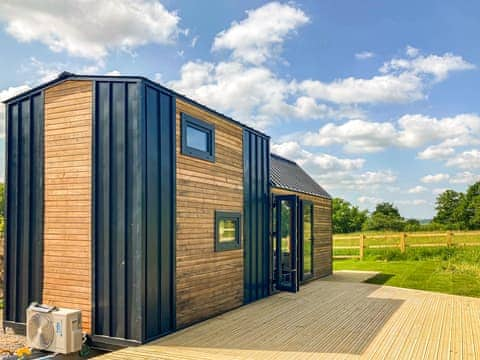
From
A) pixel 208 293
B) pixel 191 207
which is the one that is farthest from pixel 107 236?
pixel 208 293

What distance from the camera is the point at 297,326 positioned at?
572 cm

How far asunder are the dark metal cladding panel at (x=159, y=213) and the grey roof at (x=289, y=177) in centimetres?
377

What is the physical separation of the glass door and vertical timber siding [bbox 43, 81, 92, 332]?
176 inches

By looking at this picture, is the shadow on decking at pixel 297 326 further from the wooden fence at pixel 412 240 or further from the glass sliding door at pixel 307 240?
the wooden fence at pixel 412 240

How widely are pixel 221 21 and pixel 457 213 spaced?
36.7m

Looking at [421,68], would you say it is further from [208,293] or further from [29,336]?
[29,336]

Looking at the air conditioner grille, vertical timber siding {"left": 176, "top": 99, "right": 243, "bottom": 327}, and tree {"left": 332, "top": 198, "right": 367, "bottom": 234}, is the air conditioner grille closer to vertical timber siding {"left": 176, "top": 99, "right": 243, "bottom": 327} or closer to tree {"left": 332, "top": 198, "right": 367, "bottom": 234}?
vertical timber siding {"left": 176, "top": 99, "right": 243, "bottom": 327}

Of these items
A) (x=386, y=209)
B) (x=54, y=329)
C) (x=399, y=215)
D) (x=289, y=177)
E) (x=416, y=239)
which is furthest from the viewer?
(x=386, y=209)

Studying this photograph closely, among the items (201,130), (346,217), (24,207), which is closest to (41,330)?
(24,207)

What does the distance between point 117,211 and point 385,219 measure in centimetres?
3612

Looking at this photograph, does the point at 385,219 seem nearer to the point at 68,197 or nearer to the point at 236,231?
the point at 236,231

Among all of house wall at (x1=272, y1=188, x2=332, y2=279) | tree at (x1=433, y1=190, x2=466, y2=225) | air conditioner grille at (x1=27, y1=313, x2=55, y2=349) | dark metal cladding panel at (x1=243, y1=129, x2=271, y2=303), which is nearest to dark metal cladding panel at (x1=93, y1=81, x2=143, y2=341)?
air conditioner grille at (x1=27, y1=313, x2=55, y2=349)

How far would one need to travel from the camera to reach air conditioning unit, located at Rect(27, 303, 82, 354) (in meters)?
4.65

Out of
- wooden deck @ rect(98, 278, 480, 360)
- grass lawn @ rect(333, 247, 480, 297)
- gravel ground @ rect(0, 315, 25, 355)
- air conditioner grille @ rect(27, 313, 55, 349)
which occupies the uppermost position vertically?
air conditioner grille @ rect(27, 313, 55, 349)
